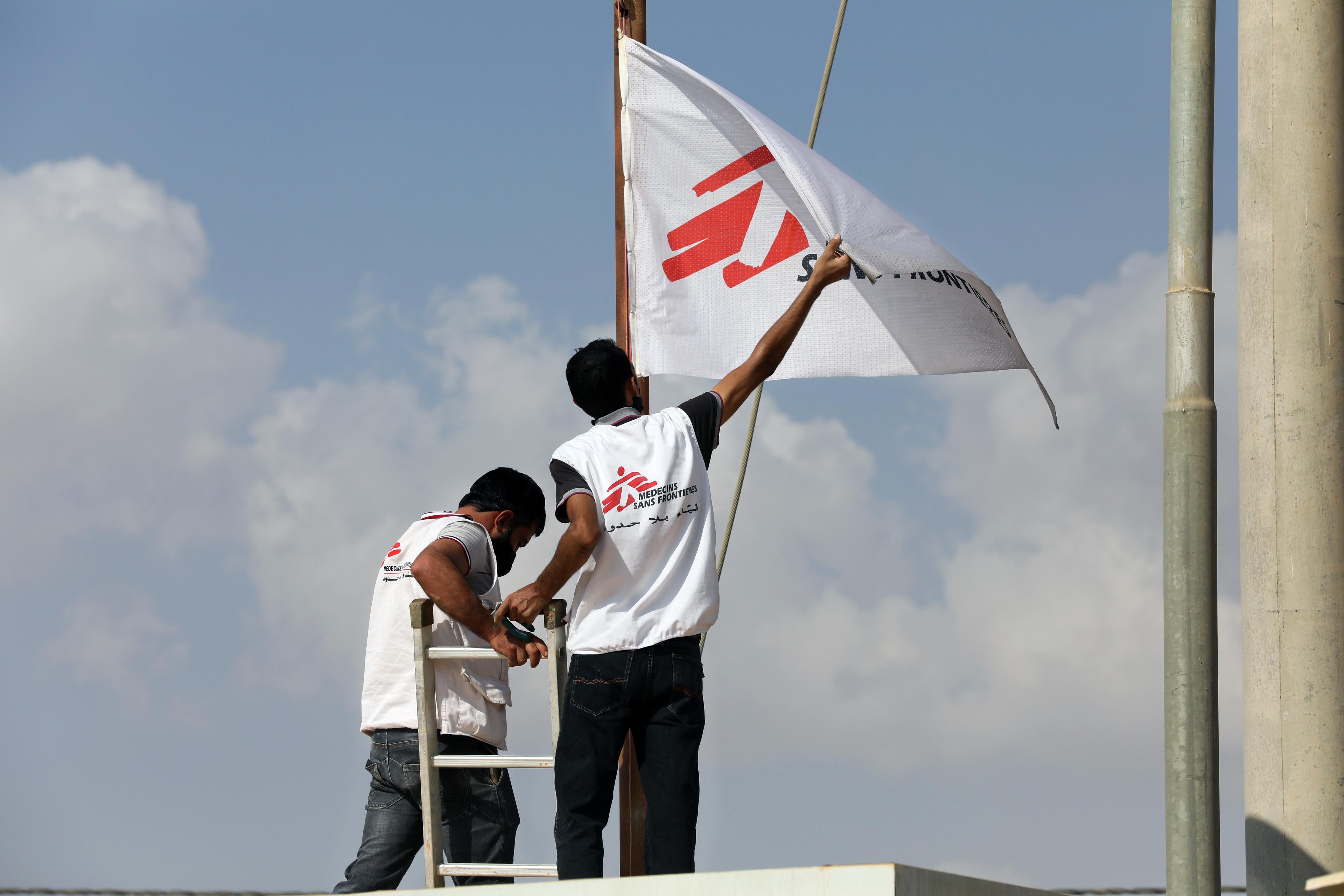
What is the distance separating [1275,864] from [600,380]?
260cm

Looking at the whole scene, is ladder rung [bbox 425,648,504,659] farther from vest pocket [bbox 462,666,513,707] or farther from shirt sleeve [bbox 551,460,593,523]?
shirt sleeve [bbox 551,460,593,523]

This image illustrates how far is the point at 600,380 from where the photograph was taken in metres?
4.04

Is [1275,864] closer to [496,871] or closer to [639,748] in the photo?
[639,748]

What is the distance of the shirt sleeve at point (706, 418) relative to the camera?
3.96 meters

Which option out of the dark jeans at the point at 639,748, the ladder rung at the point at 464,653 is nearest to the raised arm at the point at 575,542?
the dark jeans at the point at 639,748

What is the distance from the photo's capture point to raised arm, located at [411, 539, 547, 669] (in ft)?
14.1

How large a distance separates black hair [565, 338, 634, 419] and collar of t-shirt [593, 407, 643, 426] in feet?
0.05

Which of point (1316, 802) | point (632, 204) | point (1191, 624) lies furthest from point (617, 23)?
point (1316, 802)

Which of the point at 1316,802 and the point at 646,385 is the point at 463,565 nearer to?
the point at 646,385

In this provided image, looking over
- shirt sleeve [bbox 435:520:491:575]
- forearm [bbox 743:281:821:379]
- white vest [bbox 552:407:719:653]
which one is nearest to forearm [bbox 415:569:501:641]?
shirt sleeve [bbox 435:520:491:575]

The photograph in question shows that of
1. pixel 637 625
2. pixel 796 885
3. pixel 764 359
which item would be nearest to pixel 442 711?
pixel 637 625

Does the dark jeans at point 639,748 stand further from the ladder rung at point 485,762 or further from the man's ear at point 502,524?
the man's ear at point 502,524

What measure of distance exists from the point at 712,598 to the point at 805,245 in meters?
2.54

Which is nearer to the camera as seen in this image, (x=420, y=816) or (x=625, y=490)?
(x=625, y=490)
